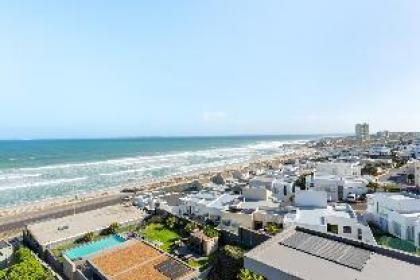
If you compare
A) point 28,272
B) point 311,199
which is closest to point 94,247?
point 28,272

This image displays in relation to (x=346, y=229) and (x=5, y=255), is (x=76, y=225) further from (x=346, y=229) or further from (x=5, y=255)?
(x=346, y=229)

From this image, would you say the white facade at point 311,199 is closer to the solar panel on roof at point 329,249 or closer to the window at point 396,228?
the window at point 396,228

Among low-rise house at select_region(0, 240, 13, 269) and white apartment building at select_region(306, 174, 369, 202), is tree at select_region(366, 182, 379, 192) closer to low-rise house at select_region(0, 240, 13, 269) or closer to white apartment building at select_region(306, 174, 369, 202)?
white apartment building at select_region(306, 174, 369, 202)

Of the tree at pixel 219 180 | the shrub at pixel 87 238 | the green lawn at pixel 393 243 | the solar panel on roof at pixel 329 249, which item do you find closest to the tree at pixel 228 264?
the solar panel on roof at pixel 329 249

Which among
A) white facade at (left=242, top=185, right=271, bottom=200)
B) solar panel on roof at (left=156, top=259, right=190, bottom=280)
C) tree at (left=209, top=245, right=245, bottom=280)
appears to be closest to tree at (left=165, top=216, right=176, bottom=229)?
solar panel on roof at (left=156, top=259, right=190, bottom=280)

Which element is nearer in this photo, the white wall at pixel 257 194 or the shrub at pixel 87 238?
the shrub at pixel 87 238

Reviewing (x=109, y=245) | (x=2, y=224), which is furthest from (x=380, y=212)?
(x=2, y=224)

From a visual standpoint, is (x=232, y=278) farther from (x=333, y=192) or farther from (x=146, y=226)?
(x=333, y=192)
